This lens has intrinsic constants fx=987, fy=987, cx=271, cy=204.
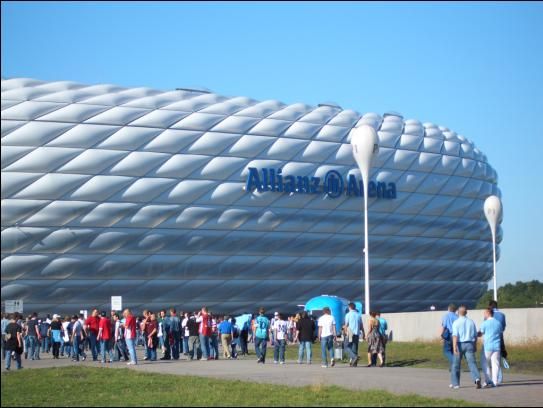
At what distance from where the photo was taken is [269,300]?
59969 millimetres

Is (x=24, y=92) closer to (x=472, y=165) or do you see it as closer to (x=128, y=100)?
(x=128, y=100)

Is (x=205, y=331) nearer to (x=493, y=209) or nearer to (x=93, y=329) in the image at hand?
(x=93, y=329)

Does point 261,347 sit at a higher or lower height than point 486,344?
lower

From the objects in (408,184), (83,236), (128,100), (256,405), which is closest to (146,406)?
(256,405)

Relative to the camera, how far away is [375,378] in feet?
70.3

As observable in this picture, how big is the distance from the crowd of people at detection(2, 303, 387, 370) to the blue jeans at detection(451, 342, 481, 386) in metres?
6.71

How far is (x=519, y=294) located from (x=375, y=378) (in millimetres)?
78845

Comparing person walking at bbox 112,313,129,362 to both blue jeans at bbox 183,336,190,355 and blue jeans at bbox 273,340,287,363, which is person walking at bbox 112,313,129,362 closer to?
blue jeans at bbox 183,336,190,355

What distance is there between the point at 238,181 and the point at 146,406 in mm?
42695

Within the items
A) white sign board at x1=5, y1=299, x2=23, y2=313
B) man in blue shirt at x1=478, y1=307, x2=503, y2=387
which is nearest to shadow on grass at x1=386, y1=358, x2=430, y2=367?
man in blue shirt at x1=478, y1=307, x2=503, y2=387

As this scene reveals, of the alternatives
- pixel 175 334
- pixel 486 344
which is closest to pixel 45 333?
pixel 175 334

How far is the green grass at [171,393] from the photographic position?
15703 millimetres

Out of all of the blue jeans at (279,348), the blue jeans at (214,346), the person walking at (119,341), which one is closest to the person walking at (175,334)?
the blue jeans at (214,346)

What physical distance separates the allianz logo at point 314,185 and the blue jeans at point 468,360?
3891 centimetres
